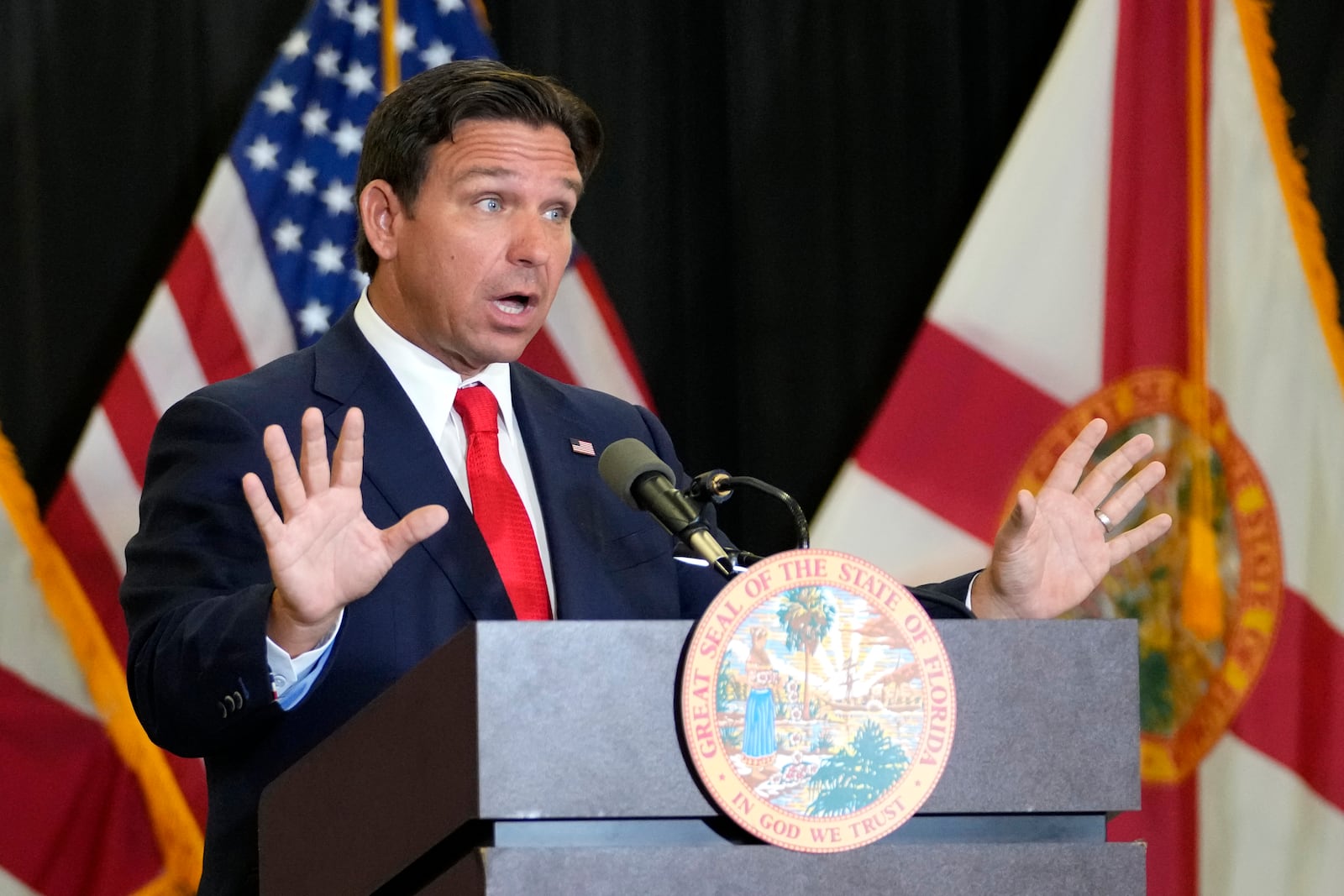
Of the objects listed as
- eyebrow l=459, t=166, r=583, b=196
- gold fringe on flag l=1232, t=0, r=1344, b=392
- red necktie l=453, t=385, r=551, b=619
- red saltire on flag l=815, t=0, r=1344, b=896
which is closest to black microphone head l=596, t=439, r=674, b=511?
red necktie l=453, t=385, r=551, b=619

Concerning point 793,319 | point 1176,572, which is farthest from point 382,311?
point 1176,572

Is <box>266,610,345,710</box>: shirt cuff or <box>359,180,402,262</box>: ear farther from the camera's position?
<box>359,180,402,262</box>: ear

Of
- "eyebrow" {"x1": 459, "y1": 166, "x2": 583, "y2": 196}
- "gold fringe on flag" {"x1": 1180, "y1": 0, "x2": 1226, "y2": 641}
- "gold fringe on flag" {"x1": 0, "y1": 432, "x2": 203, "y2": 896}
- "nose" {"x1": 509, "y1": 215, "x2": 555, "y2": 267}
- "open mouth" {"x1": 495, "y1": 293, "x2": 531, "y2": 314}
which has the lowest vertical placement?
"gold fringe on flag" {"x1": 0, "y1": 432, "x2": 203, "y2": 896}

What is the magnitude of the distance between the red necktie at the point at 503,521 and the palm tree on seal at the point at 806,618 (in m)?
0.75

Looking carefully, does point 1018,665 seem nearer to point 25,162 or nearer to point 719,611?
point 719,611

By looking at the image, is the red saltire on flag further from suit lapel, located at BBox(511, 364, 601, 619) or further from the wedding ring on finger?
the wedding ring on finger

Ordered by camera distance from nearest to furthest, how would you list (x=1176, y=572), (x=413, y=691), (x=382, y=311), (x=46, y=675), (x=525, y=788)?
(x=525, y=788) → (x=413, y=691) → (x=382, y=311) → (x=46, y=675) → (x=1176, y=572)

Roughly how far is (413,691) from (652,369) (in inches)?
90.2

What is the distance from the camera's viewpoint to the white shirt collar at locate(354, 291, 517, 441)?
7.08 feet

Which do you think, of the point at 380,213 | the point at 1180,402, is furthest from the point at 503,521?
the point at 1180,402

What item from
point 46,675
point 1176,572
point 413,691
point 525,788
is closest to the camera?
point 525,788

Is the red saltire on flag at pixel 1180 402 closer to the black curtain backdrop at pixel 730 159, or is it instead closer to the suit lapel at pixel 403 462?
the black curtain backdrop at pixel 730 159

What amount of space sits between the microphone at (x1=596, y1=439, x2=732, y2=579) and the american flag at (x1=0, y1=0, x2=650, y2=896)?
1.70 meters

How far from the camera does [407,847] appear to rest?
4.14ft
